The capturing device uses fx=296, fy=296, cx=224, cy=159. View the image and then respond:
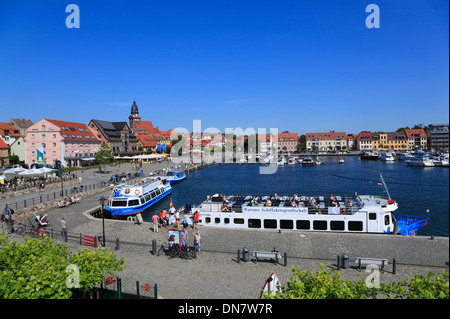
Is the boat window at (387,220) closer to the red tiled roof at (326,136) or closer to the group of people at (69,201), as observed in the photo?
the group of people at (69,201)

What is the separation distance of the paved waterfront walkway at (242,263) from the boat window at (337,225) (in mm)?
2785

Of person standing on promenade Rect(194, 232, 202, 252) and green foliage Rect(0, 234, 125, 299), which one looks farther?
person standing on promenade Rect(194, 232, 202, 252)

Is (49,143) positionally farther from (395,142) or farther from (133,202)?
(395,142)

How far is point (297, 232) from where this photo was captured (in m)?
21.8

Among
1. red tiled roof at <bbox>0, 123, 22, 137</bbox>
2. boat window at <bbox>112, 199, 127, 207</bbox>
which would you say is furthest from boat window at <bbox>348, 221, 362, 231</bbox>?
red tiled roof at <bbox>0, 123, 22, 137</bbox>

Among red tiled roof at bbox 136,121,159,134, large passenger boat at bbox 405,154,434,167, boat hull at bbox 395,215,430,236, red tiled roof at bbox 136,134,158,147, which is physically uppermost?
red tiled roof at bbox 136,121,159,134

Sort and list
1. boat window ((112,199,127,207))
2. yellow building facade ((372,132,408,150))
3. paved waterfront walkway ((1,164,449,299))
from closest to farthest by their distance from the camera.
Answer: paved waterfront walkway ((1,164,449,299)), yellow building facade ((372,132,408,150)), boat window ((112,199,127,207))

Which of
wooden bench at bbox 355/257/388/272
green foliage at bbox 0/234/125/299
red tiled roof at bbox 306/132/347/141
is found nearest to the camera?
green foliage at bbox 0/234/125/299

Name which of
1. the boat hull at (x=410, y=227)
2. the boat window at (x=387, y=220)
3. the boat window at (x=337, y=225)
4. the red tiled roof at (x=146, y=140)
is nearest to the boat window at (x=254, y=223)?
the boat window at (x=337, y=225)

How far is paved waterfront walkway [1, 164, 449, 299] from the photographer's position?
13.9 m

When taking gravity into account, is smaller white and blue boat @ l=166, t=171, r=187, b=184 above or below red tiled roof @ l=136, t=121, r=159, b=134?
below

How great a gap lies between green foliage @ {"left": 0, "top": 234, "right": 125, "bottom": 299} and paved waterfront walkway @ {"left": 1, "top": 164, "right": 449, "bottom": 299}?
4.05m

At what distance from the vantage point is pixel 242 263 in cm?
1655

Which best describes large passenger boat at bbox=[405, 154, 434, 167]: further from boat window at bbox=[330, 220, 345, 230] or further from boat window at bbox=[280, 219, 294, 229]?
boat window at bbox=[280, 219, 294, 229]
